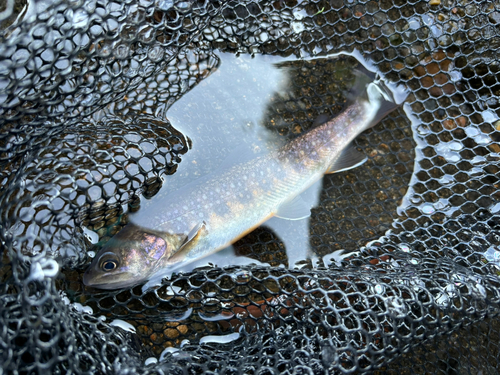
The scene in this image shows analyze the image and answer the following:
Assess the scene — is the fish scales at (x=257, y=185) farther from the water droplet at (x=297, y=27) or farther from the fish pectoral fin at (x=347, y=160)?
the water droplet at (x=297, y=27)

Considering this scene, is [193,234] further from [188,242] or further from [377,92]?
[377,92]

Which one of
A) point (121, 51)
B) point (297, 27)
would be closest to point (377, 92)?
point (297, 27)

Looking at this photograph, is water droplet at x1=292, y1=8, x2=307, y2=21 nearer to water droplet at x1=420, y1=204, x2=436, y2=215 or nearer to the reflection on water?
the reflection on water

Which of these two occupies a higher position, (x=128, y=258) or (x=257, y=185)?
(x=128, y=258)

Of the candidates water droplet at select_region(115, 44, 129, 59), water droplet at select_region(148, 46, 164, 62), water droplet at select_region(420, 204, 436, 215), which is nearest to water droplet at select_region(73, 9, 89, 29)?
water droplet at select_region(115, 44, 129, 59)

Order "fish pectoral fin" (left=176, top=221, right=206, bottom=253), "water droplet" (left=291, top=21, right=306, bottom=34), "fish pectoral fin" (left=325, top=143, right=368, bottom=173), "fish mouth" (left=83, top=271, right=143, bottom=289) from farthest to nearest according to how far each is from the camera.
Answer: "water droplet" (left=291, top=21, right=306, bottom=34) < "fish pectoral fin" (left=325, top=143, right=368, bottom=173) < "fish pectoral fin" (left=176, top=221, right=206, bottom=253) < "fish mouth" (left=83, top=271, right=143, bottom=289)

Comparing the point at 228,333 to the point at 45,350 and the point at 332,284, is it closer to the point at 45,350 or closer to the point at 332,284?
the point at 332,284
